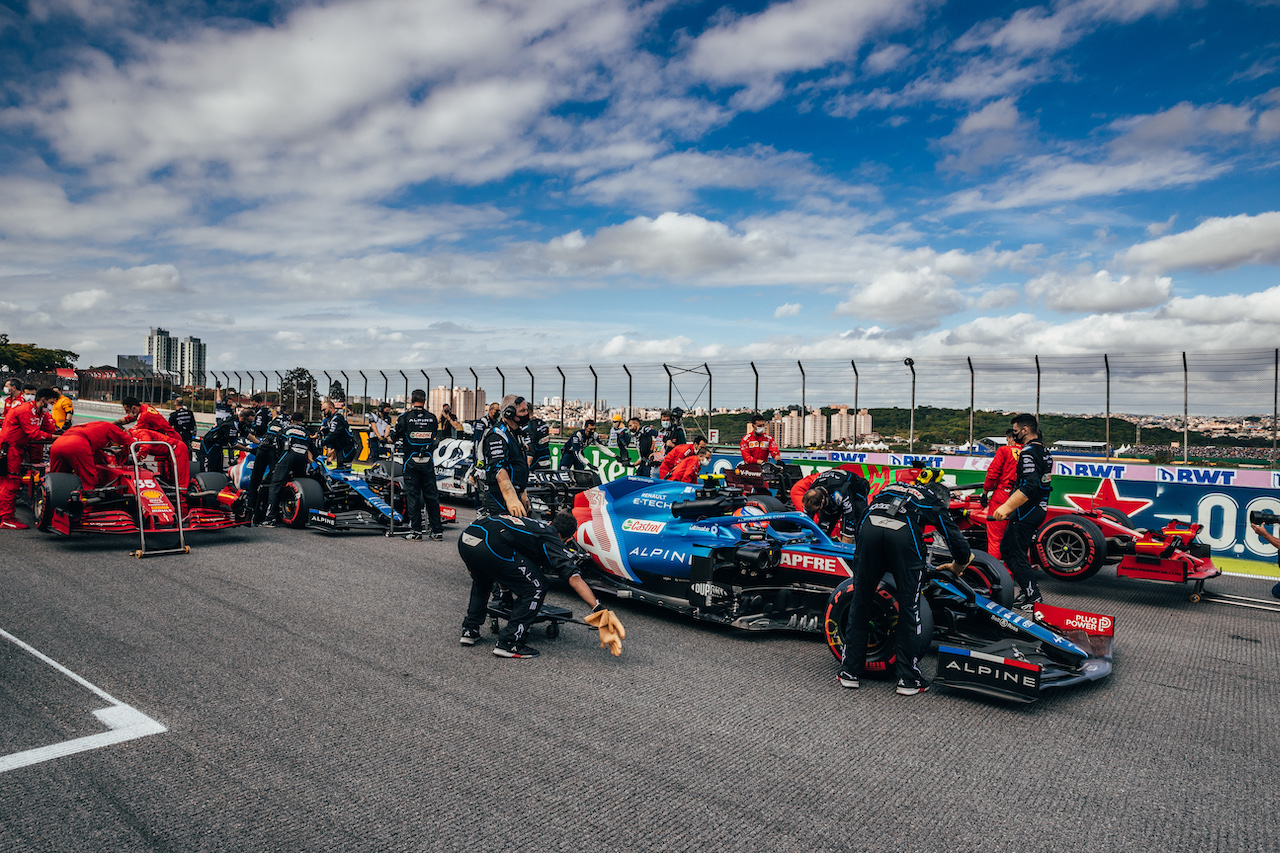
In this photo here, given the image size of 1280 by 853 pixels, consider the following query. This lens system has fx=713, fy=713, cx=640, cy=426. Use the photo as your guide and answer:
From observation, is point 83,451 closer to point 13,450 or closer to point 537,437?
point 13,450

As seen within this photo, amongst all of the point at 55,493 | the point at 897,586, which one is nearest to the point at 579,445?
the point at 55,493

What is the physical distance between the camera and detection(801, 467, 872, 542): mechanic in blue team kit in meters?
8.60

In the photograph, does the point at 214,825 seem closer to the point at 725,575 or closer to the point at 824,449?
the point at 725,575

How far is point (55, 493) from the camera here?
25.5 feet

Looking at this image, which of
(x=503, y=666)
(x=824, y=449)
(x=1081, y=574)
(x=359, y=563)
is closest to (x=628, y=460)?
(x=824, y=449)

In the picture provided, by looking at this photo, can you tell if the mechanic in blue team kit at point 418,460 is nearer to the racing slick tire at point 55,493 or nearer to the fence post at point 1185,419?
the racing slick tire at point 55,493

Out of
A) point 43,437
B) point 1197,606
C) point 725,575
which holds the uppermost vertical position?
point 43,437

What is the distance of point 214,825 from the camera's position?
2707 mm

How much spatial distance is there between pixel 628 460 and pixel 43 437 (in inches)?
388

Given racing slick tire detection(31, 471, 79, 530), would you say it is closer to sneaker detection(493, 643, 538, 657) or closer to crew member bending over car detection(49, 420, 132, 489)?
crew member bending over car detection(49, 420, 132, 489)

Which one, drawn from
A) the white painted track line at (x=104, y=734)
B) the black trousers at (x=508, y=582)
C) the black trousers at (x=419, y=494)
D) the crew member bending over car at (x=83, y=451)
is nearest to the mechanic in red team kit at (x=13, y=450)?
the crew member bending over car at (x=83, y=451)

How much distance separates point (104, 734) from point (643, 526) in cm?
388

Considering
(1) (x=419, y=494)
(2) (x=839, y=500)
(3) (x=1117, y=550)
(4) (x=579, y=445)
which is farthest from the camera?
(4) (x=579, y=445)

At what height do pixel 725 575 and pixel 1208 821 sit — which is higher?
pixel 725 575
